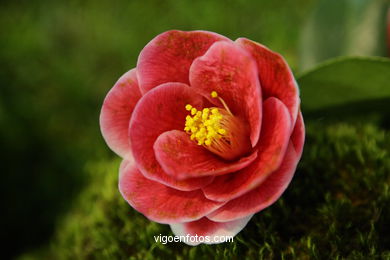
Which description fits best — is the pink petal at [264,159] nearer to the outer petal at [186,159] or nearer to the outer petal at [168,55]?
the outer petal at [186,159]

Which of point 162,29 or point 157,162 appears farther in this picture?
point 162,29

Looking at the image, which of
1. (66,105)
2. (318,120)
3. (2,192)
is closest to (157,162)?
(318,120)

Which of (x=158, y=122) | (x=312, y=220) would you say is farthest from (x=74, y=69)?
(x=312, y=220)

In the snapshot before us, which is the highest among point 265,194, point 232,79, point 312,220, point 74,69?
point 232,79

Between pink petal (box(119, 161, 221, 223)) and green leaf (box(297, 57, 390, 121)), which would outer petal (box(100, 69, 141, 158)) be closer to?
pink petal (box(119, 161, 221, 223))

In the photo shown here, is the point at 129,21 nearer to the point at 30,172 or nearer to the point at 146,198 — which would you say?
the point at 30,172

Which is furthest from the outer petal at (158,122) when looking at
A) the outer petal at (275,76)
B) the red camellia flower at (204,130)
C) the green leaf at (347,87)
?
the green leaf at (347,87)

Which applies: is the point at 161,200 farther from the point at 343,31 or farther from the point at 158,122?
the point at 343,31
